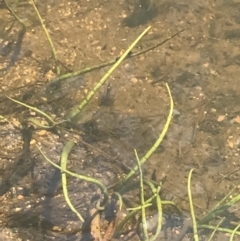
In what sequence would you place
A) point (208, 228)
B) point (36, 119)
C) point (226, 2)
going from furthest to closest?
point (226, 2) → point (36, 119) → point (208, 228)

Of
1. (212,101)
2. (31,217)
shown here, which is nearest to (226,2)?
(212,101)

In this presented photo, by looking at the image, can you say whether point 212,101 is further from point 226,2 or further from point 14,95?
point 14,95

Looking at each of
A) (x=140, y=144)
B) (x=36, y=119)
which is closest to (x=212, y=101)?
(x=140, y=144)

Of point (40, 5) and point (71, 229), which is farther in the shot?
point (40, 5)

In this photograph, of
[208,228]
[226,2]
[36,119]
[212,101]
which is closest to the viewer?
[208,228]

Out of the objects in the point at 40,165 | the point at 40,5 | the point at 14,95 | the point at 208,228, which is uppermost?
the point at 40,5

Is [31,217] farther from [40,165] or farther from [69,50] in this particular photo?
[69,50]

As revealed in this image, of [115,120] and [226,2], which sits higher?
[226,2]
